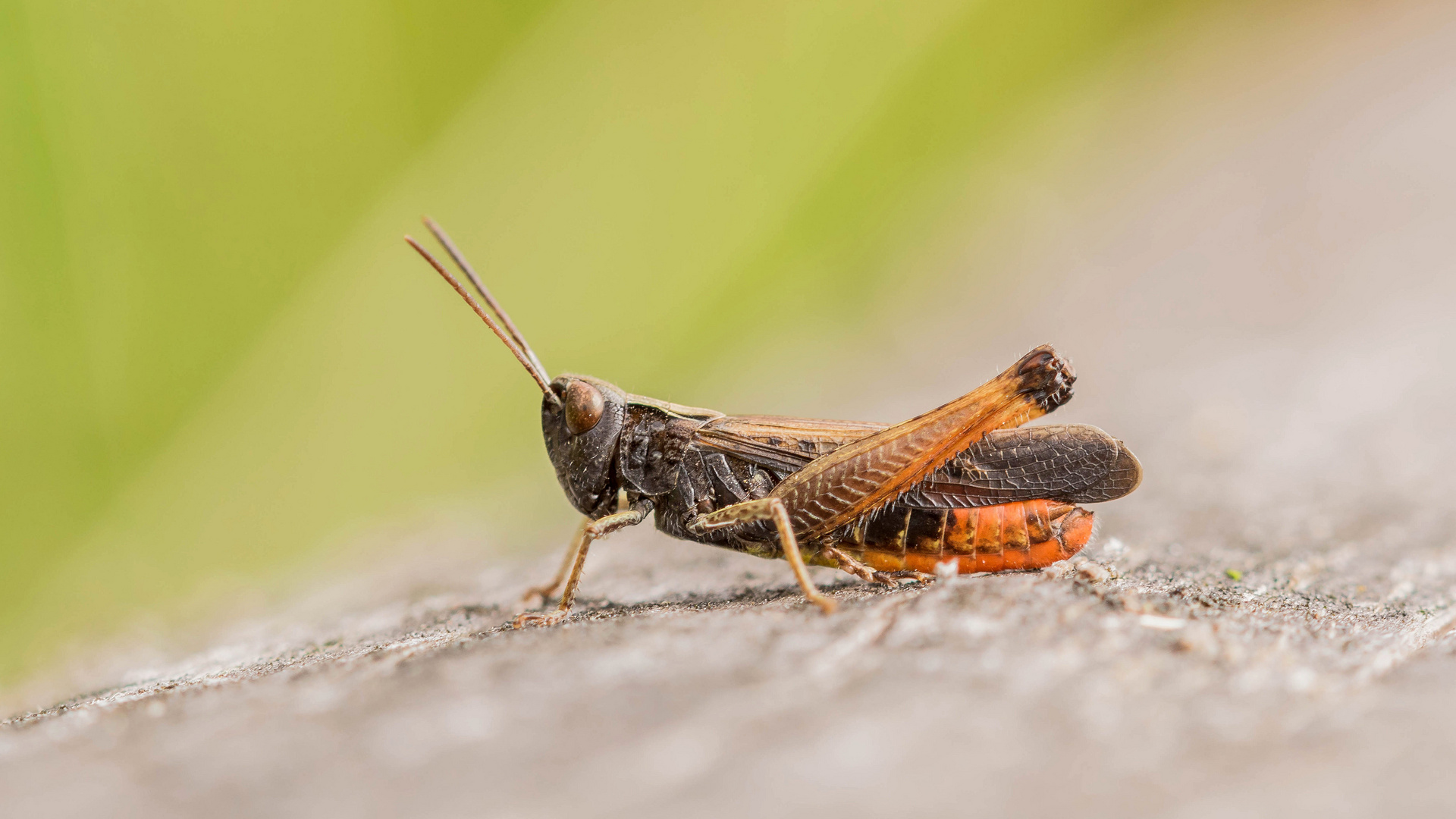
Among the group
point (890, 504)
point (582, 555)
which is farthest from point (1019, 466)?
point (582, 555)

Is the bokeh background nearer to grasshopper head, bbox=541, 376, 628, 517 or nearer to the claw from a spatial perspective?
grasshopper head, bbox=541, 376, 628, 517

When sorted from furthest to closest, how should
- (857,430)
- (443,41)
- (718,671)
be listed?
(443,41), (857,430), (718,671)

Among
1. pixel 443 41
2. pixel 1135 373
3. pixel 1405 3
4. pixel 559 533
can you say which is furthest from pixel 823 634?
pixel 1405 3

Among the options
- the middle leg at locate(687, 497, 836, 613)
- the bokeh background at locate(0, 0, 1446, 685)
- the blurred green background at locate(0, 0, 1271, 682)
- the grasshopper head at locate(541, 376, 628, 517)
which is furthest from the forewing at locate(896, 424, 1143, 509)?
the blurred green background at locate(0, 0, 1271, 682)

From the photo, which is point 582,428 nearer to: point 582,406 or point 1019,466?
point 582,406

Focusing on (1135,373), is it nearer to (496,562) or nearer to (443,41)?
(496,562)

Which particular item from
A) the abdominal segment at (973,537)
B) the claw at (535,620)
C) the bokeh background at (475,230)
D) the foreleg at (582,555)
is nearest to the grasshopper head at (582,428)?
the foreleg at (582,555)
